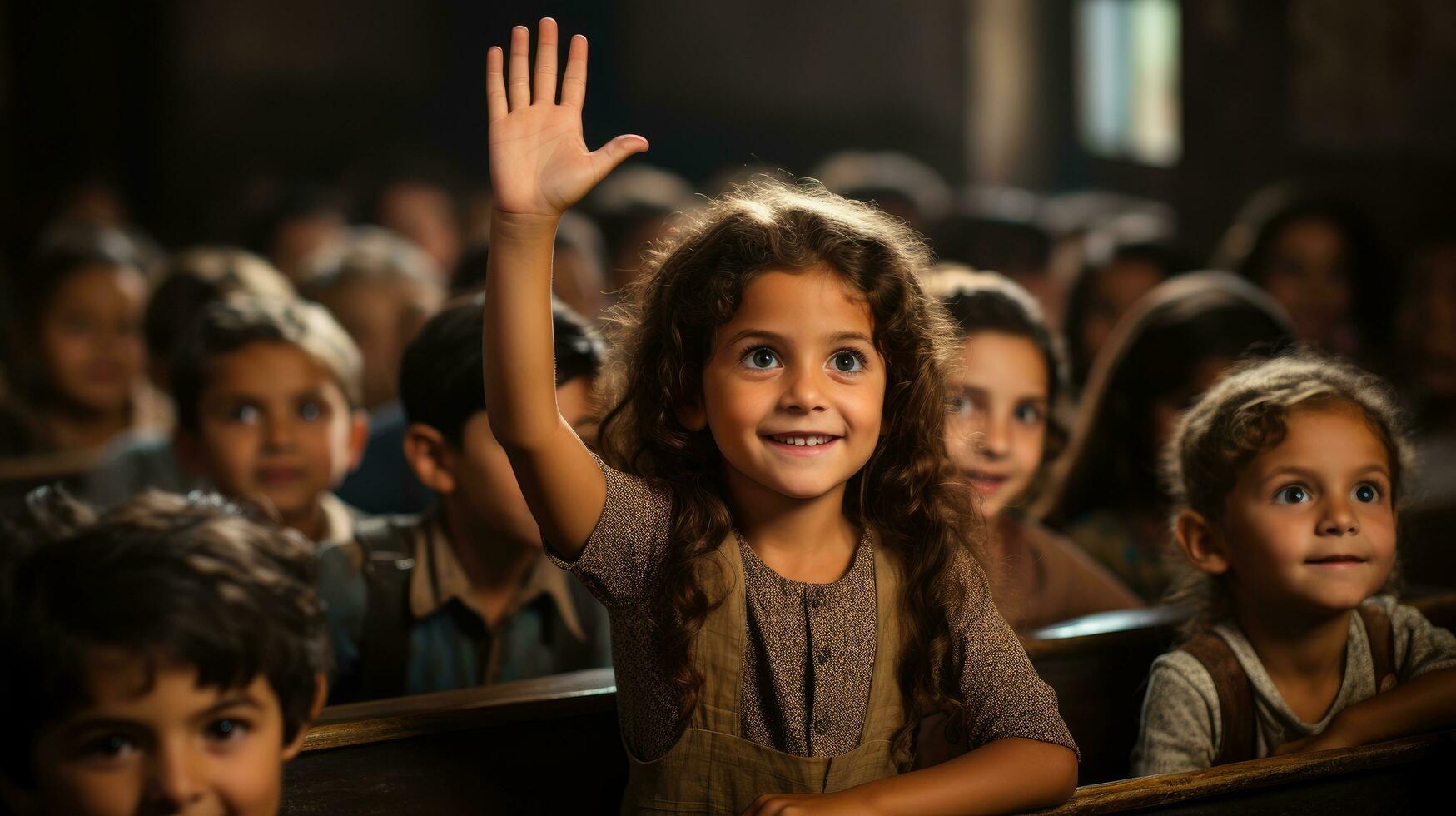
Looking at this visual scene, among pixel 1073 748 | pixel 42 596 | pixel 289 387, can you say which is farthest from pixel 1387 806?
pixel 289 387

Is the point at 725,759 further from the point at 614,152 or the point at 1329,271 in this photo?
the point at 1329,271

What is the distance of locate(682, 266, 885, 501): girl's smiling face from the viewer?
1.63 meters

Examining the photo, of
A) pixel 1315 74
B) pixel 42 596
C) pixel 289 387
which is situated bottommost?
pixel 42 596

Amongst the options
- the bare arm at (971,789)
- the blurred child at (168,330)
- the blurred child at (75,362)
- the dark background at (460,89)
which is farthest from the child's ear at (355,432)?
the dark background at (460,89)

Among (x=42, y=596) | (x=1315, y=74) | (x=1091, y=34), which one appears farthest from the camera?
(x=1091, y=34)

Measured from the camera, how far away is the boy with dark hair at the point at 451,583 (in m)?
2.29

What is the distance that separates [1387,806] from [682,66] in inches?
422

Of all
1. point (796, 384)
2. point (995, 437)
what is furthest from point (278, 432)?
point (796, 384)

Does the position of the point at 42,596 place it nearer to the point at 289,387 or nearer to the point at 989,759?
the point at 989,759

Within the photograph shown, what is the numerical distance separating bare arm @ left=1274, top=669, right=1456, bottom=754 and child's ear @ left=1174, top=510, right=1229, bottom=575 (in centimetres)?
26

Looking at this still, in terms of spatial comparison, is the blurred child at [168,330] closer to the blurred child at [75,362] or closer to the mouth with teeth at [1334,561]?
the blurred child at [75,362]

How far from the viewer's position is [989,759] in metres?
1.61

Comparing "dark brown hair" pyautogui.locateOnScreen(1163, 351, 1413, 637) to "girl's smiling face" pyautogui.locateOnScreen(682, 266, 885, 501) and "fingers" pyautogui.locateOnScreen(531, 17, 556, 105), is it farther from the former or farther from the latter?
"fingers" pyautogui.locateOnScreen(531, 17, 556, 105)

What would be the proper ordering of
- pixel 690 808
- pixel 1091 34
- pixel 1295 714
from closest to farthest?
pixel 690 808
pixel 1295 714
pixel 1091 34
